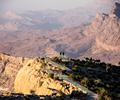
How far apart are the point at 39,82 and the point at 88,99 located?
10.2 meters

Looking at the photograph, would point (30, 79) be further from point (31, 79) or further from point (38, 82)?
point (38, 82)

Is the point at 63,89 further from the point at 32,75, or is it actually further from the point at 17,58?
the point at 17,58

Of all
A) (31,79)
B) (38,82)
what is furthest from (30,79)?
(38,82)

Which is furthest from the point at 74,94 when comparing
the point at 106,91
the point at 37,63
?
the point at 37,63

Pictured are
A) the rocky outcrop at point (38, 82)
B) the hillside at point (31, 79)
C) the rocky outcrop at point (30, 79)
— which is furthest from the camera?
the rocky outcrop at point (30, 79)

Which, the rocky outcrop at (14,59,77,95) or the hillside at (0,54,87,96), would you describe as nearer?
the rocky outcrop at (14,59,77,95)

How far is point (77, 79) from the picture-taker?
6253 cm

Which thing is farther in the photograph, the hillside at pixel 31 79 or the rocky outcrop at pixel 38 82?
the hillside at pixel 31 79

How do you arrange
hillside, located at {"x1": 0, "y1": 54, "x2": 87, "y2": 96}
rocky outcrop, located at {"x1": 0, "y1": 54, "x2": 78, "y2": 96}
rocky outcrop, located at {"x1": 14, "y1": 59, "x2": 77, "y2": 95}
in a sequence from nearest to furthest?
rocky outcrop, located at {"x1": 14, "y1": 59, "x2": 77, "y2": 95} < hillside, located at {"x1": 0, "y1": 54, "x2": 87, "y2": 96} < rocky outcrop, located at {"x1": 0, "y1": 54, "x2": 78, "y2": 96}

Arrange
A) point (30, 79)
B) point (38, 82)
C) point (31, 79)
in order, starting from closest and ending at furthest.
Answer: point (38, 82), point (31, 79), point (30, 79)

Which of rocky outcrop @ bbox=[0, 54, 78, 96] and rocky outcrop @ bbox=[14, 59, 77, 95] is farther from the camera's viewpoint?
rocky outcrop @ bbox=[0, 54, 78, 96]

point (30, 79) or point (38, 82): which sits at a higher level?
point (30, 79)

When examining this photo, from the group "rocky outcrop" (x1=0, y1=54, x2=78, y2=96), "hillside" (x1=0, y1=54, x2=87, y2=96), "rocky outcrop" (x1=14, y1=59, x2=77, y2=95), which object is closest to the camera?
"rocky outcrop" (x1=14, y1=59, x2=77, y2=95)

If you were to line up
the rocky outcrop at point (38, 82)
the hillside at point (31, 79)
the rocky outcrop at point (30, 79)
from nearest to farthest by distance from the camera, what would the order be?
the rocky outcrop at point (38, 82)
the hillside at point (31, 79)
the rocky outcrop at point (30, 79)
